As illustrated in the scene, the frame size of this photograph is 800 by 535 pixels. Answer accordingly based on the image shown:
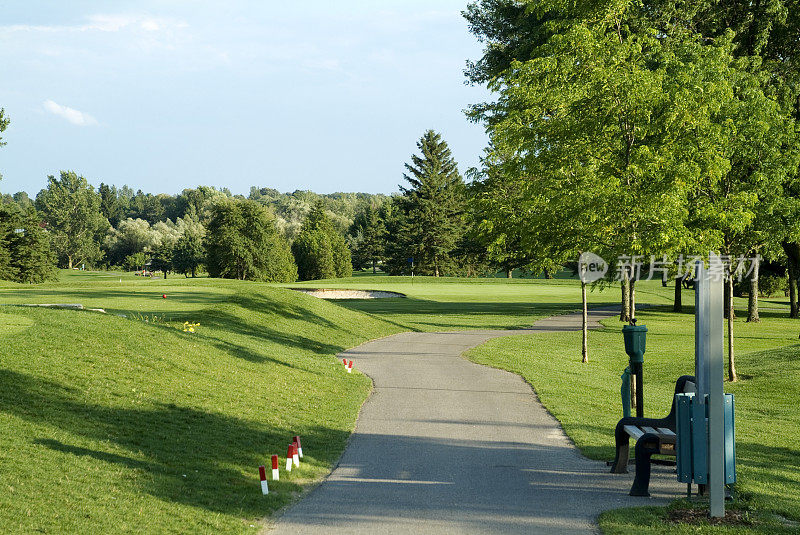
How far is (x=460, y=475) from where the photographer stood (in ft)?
31.5

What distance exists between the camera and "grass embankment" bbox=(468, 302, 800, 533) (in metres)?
8.29

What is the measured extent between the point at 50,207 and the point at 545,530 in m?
148

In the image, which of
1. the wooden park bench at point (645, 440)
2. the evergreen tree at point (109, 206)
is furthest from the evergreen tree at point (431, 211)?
the evergreen tree at point (109, 206)

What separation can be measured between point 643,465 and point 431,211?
91349mm

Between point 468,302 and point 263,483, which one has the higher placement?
point 263,483

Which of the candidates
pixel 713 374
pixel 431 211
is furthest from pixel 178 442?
pixel 431 211

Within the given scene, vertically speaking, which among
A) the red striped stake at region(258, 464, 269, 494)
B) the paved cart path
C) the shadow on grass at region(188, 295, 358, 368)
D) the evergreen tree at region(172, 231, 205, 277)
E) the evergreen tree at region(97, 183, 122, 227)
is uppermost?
the evergreen tree at region(97, 183, 122, 227)

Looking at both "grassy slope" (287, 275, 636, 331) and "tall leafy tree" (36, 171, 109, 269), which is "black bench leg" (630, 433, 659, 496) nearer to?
"grassy slope" (287, 275, 636, 331)

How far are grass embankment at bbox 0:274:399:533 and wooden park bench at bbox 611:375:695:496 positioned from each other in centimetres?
409

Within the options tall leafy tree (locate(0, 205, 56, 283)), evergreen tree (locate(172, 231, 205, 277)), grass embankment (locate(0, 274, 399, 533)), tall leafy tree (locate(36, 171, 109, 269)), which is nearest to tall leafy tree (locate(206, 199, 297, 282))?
tall leafy tree (locate(0, 205, 56, 283))

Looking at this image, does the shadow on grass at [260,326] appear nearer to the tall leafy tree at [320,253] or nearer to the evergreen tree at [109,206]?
the tall leafy tree at [320,253]

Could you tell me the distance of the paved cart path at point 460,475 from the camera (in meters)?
7.75

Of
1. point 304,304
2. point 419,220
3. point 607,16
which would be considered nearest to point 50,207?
point 419,220

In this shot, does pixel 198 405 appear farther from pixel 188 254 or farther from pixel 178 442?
pixel 188 254
